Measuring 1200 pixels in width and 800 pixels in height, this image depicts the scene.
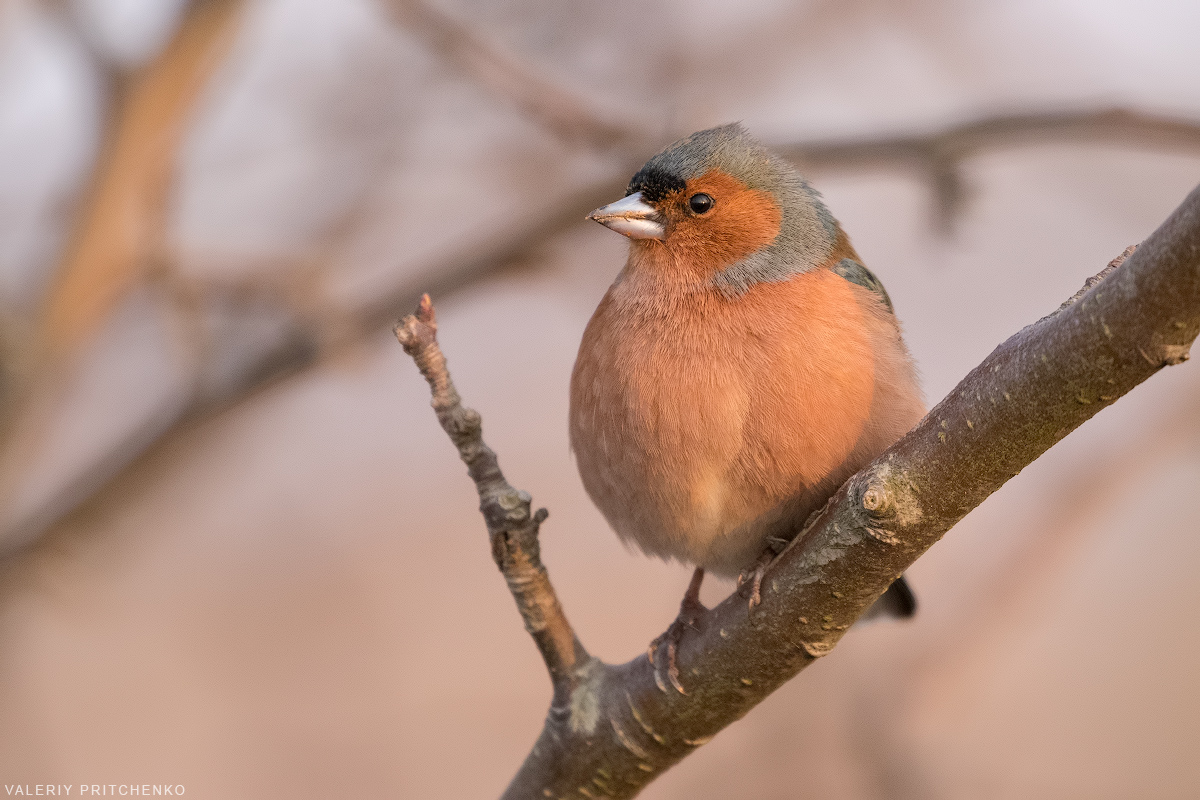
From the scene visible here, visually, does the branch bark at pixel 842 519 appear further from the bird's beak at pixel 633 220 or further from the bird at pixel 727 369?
the bird's beak at pixel 633 220

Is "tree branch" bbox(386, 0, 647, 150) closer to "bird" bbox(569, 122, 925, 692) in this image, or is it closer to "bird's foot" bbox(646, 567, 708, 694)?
"bird" bbox(569, 122, 925, 692)

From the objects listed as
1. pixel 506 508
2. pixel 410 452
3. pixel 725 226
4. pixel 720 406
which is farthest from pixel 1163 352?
pixel 410 452

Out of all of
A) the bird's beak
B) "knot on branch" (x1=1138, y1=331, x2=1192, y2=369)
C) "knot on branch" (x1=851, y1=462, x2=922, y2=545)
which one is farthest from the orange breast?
"knot on branch" (x1=1138, y1=331, x2=1192, y2=369)

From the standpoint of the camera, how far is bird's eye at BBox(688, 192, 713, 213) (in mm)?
3545

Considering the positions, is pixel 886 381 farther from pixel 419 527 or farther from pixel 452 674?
pixel 419 527

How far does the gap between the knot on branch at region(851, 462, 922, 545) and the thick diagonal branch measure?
0.96 m

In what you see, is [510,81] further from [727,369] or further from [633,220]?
[727,369]

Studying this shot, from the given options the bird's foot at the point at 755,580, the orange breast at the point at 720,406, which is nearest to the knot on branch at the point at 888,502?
the bird's foot at the point at 755,580

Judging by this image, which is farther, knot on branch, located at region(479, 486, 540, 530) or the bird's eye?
the bird's eye

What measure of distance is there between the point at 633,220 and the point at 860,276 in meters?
0.83

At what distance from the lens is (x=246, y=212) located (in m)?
6.77

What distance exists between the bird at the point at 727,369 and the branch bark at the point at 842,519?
0.48 ft

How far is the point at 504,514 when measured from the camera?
2.72m

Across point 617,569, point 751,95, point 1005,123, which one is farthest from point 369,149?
point 1005,123
